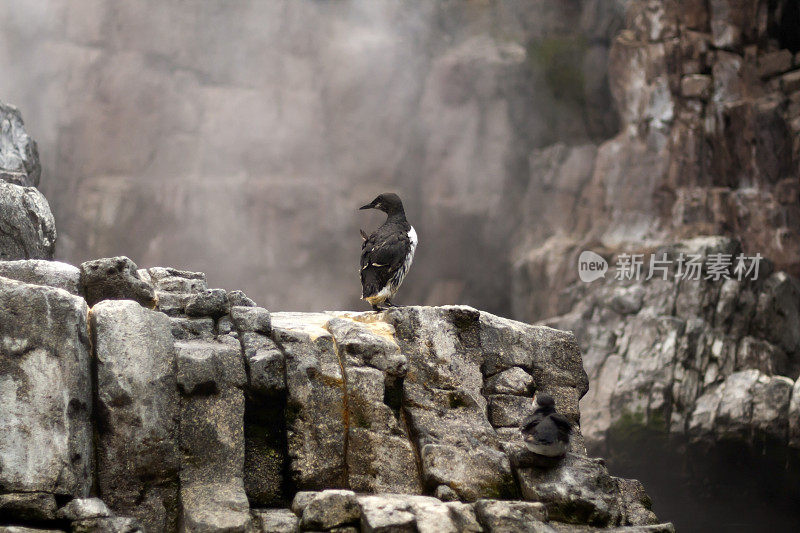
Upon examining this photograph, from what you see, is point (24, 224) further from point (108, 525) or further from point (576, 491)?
point (576, 491)

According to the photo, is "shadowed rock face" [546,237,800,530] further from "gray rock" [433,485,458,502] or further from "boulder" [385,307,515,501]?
"gray rock" [433,485,458,502]

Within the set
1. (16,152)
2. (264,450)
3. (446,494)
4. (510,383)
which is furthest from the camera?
(16,152)

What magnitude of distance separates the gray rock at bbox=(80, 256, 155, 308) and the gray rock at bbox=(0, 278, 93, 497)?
0.75 metres

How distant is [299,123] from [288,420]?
1441 centimetres

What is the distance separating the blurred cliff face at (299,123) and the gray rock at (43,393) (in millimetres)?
13378

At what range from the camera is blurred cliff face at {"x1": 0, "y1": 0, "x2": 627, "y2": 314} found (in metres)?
18.4

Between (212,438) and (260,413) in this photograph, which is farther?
(260,413)

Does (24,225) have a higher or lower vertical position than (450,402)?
higher

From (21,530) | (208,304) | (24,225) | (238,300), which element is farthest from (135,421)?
(24,225)

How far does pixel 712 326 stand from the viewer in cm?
1587

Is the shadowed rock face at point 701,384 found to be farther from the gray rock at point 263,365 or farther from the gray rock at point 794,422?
the gray rock at point 263,365

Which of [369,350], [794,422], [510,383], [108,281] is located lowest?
[794,422]

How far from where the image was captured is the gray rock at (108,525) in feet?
16.5

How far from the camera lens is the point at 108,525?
16.8ft
